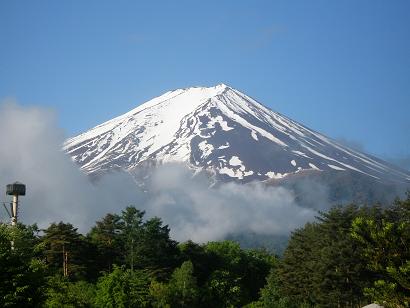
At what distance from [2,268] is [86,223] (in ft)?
579

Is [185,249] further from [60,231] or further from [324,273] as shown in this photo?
[324,273]

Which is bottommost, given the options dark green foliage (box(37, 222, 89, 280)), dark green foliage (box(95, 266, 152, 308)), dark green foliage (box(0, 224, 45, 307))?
dark green foliage (box(0, 224, 45, 307))

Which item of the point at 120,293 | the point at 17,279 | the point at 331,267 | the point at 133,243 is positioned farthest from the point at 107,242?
the point at 17,279

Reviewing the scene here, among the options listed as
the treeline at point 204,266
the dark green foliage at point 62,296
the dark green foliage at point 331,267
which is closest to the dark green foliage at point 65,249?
the treeline at point 204,266

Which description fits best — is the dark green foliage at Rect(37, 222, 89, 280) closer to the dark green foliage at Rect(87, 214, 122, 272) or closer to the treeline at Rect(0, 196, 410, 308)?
the treeline at Rect(0, 196, 410, 308)

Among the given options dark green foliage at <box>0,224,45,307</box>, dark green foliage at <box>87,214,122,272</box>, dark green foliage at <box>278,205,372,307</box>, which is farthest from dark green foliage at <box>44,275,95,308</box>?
dark green foliage at <box>87,214,122,272</box>

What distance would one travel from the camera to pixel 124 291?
134 ft

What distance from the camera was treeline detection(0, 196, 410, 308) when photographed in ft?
105

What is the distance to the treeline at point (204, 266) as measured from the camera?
32.1 meters

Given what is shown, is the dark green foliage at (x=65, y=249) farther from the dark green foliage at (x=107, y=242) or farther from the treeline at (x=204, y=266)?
the dark green foliage at (x=107, y=242)

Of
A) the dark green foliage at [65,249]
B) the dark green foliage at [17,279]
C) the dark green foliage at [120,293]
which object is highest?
the dark green foliage at [65,249]

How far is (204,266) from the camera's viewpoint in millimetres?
63156

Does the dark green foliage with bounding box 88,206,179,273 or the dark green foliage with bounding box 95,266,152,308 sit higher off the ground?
the dark green foliage with bounding box 88,206,179,273

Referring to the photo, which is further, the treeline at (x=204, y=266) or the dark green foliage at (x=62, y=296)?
the dark green foliage at (x=62, y=296)
